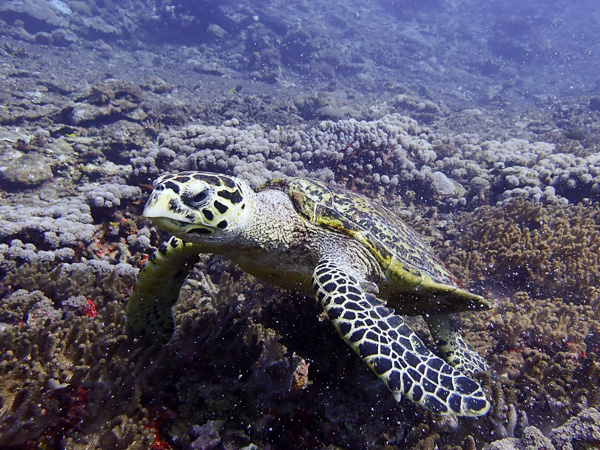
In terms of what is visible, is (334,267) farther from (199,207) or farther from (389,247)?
(199,207)

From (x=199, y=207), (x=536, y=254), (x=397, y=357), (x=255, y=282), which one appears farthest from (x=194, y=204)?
(x=536, y=254)

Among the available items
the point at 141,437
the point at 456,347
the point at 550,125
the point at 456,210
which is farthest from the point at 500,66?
the point at 141,437

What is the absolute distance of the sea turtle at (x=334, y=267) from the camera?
70.8 inches

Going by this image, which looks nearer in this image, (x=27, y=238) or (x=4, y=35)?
(x=27, y=238)

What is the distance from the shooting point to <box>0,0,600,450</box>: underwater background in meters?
2.17

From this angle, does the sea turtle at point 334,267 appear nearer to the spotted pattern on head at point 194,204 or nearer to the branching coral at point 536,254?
the spotted pattern on head at point 194,204

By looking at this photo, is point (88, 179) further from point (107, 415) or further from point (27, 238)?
point (107, 415)

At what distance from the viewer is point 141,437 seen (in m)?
1.94

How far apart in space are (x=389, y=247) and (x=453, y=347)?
1187 mm

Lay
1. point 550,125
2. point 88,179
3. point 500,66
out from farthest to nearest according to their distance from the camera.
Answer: point 500,66 < point 550,125 < point 88,179

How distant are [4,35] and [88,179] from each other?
19.8 metres

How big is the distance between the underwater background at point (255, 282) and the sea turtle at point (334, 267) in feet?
1.47

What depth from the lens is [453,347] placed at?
2900mm

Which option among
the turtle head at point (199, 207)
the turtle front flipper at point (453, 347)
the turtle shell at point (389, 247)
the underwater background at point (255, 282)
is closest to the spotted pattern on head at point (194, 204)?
the turtle head at point (199, 207)
